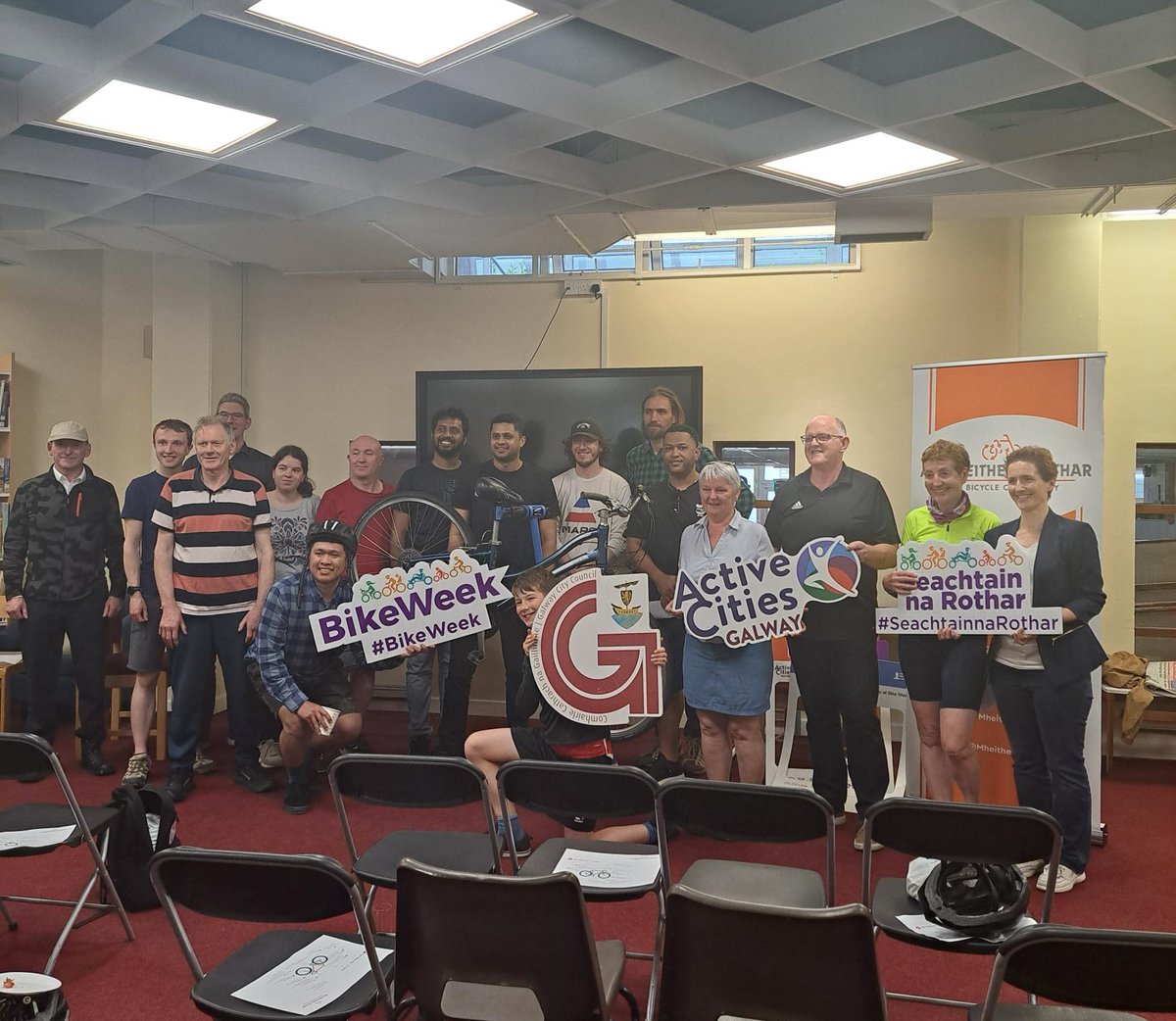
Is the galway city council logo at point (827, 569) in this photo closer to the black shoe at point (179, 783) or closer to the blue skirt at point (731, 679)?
the blue skirt at point (731, 679)

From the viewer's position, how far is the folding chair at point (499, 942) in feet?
6.63

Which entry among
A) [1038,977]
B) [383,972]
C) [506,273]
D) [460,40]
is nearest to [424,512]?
[506,273]

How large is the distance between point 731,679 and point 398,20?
313 centimetres

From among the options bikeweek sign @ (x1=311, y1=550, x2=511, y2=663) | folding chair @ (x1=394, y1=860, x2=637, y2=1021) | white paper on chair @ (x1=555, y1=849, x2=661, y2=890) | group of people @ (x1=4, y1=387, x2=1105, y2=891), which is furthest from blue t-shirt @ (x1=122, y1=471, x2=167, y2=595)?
folding chair @ (x1=394, y1=860, x2=637, y2=1021)

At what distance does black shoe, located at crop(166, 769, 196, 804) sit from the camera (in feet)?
16.1

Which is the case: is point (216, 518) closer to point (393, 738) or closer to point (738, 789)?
point (393, 738)

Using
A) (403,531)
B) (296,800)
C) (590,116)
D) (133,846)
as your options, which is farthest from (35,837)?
(590,116)

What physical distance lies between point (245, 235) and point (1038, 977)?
5.31m

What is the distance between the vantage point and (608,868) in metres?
2.88

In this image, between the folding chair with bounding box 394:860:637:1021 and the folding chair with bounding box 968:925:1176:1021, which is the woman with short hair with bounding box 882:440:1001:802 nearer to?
the folding chair with bounding box 968:925:1176:1021

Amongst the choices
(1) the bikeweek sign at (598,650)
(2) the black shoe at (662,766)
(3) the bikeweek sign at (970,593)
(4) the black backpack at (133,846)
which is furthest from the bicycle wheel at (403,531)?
(3) the bikeweek sign at (970,593)

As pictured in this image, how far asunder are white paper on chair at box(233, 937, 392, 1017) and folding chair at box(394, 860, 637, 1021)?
0.78ft

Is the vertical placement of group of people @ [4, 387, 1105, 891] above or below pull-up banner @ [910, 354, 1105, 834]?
below

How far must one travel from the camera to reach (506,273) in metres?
6.46
